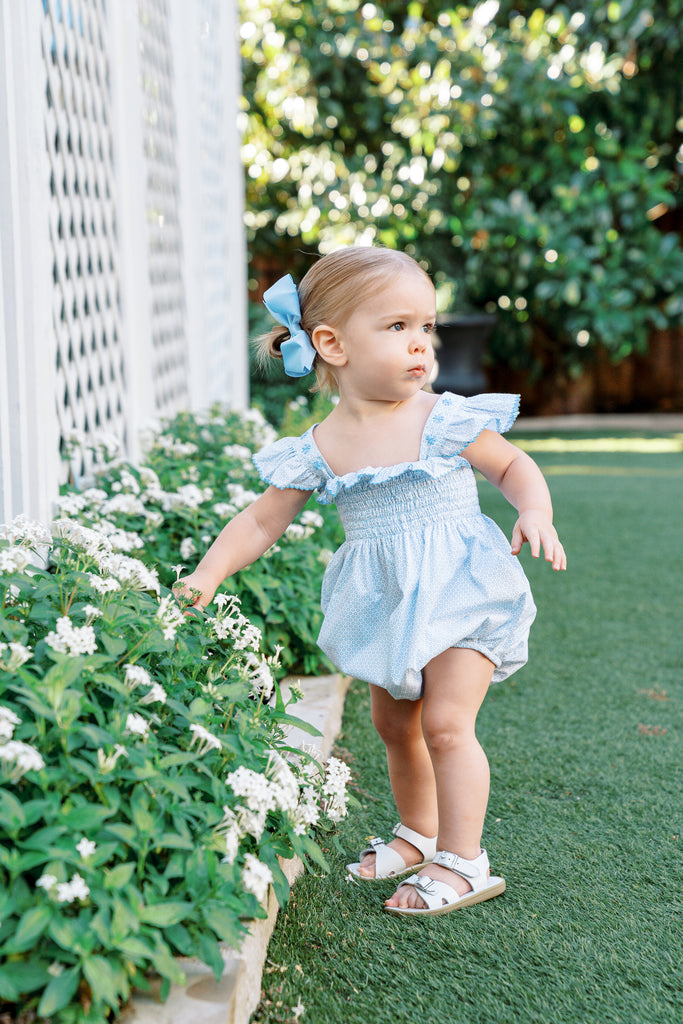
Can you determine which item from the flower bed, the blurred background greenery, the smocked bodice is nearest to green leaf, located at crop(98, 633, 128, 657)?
the flower bed

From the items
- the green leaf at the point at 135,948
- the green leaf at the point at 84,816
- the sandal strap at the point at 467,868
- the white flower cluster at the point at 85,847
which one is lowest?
the sandal strap at the point at 467,868

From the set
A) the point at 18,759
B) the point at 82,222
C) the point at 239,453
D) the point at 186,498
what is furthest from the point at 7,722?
the point at 82,222

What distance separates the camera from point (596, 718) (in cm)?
278

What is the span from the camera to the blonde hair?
187cm

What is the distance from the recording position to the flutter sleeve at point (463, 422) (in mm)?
1863

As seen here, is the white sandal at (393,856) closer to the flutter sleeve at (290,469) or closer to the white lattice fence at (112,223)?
the flutter sleeve at (290,469)

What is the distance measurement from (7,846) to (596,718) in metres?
1.89

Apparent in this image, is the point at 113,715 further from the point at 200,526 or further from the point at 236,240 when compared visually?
the point at 236,240

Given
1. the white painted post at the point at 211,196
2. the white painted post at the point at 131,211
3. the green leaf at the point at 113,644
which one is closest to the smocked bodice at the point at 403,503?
the green leaf at the point at 113,644

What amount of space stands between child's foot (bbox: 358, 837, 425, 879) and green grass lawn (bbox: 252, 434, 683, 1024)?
0.05m

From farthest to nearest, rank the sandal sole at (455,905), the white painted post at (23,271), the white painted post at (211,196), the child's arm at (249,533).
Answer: the white painted post at (211,196) < the white painted post at (23,271) < the child's arm at (249,533) < the sandal sole at (455,905)

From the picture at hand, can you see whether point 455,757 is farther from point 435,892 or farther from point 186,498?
point 186,498

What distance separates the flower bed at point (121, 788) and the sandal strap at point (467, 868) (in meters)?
0.24

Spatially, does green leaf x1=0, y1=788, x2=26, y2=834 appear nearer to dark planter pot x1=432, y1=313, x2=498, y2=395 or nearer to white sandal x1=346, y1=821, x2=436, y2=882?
white sandal x1=346, y1=821, x2=436, y2=882
